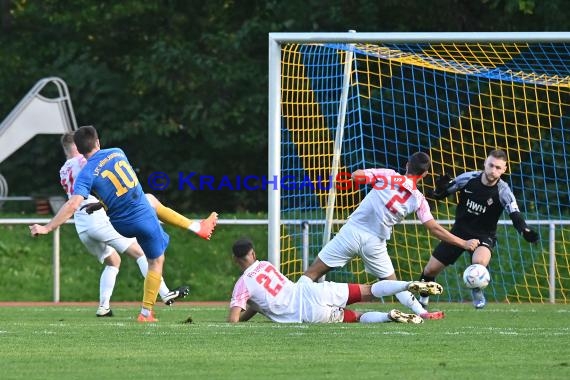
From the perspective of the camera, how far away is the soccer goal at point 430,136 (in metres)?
16.0

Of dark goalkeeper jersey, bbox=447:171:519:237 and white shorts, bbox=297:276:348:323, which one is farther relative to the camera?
dark goalkeeper jersey, bbox=447:171:519:237

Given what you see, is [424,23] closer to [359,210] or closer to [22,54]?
[22,54]

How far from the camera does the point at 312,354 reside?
855 cm

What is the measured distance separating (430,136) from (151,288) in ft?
29.6

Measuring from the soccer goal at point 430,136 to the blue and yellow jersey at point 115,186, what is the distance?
3322mm

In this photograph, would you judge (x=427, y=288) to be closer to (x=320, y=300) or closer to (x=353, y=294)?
(x=353, y=294)

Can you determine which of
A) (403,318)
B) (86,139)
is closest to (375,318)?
(403,318)

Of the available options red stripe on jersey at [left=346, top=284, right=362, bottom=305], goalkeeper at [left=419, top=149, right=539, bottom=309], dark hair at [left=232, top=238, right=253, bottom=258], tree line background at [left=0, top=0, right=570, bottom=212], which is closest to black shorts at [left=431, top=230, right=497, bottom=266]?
goalkeeper at [left=419, top=149, right=539, bottom=309]

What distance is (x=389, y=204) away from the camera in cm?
1226

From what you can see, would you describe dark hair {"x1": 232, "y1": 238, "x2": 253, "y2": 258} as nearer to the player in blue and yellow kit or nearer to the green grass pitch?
the green grass pitch

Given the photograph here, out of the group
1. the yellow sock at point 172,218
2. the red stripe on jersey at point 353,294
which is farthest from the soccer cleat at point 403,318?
the yellow sock at point 172,218

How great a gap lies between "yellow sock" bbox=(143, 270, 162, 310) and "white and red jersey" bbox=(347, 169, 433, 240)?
6.54 feet

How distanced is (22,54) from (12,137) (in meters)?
3.58

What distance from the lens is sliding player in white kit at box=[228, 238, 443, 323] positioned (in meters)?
11.0
